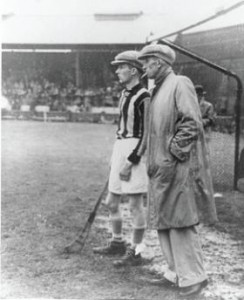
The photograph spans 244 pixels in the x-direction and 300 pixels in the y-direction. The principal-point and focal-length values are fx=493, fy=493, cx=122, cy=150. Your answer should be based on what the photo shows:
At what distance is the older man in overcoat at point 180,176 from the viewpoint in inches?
141

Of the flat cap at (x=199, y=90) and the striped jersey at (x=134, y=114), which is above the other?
the flat cap at (x=199, y=90)

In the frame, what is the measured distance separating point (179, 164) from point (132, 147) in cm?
94

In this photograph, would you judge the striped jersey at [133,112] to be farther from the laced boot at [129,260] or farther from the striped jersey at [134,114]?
the laced boot at [129,260]

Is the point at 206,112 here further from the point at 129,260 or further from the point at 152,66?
the point at 152,66

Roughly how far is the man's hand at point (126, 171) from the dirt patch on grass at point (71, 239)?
0.80 m

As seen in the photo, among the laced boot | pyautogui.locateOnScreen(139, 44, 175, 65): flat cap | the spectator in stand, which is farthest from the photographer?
the spectator in stand

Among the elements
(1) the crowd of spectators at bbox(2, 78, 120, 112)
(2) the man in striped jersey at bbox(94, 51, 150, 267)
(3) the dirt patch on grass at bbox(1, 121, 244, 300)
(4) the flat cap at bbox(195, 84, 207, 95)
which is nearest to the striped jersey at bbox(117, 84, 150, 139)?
(2) the man in striped jersey at bbox(94, 51, 150, 267)

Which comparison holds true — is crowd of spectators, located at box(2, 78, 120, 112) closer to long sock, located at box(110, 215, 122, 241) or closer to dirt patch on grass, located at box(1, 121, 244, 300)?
dirt patch on grass, located at box(1, 121, 244, 300)

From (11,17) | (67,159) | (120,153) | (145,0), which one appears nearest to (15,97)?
(11,17)

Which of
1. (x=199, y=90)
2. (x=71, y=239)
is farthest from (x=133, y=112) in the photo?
(x=199, y=90)

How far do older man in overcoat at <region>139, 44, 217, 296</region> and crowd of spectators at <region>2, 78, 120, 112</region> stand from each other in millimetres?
19905

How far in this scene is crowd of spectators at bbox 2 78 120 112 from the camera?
23797 millimetres

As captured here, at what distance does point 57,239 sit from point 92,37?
63.9ft

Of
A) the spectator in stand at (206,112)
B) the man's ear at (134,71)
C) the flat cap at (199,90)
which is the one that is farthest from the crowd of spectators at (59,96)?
the man's ear at (134,71)
